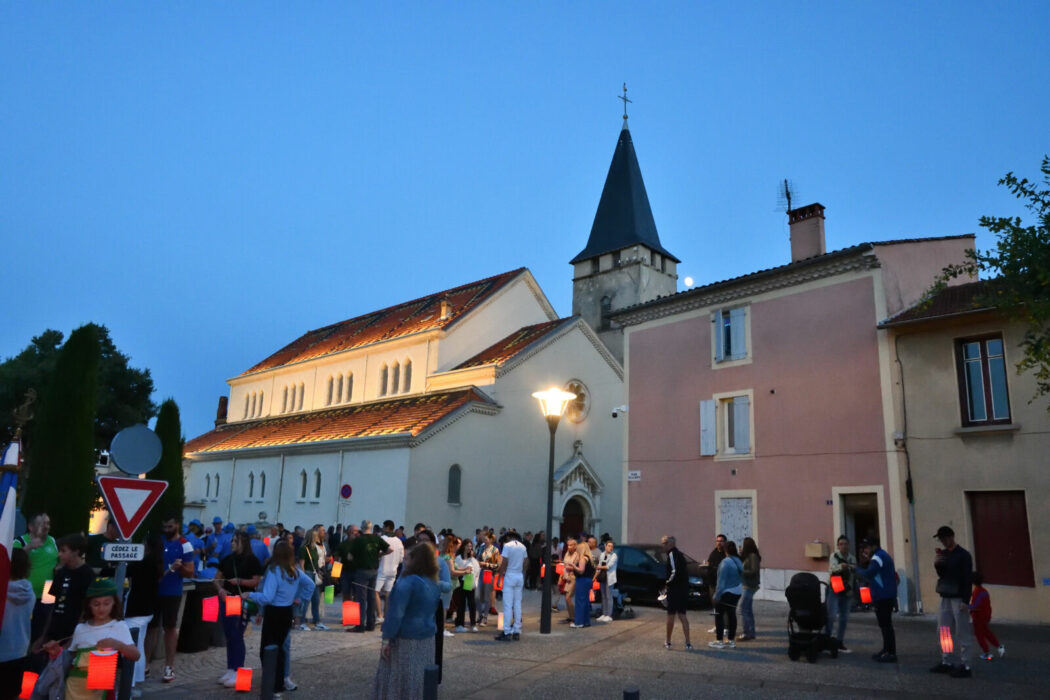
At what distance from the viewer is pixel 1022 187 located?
1115cm

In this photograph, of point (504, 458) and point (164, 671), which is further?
point (504, 458)

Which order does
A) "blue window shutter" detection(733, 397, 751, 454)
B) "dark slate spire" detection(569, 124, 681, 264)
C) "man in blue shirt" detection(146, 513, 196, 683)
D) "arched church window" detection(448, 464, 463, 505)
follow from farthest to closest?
"dark slate spire" detection(569, 124, 681, 264) < "arched church window" detection(448, 464, 463, 505) < "blue window shutter" detection(733, 397, 751, 454) < "man in blue shirt" detection(146, 513, 196, 683)

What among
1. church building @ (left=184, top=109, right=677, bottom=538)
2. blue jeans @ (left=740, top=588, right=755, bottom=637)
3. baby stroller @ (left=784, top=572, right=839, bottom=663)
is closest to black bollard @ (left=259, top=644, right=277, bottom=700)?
baby stroller @ (left=784, top=572, right=839, bottom=663)

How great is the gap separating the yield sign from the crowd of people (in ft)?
1.82

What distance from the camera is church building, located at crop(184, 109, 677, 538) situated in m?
27.8

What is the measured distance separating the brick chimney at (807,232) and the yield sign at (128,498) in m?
17.9

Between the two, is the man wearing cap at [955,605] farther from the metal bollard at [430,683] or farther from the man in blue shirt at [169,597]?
the man in blue shirt at [169,597]

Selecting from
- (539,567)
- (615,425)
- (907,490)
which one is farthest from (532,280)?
(907,490)

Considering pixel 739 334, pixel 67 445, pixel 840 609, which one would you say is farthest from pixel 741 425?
pixel 67 445

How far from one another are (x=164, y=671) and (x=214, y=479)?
31411 millimetres

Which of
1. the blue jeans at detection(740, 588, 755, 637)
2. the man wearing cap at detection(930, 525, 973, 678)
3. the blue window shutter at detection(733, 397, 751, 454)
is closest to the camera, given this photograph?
the man wearing cap at detection(930, 525, 973, 678)

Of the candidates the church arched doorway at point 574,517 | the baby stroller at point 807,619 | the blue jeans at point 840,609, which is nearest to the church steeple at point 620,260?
the church arched doorway at point 574,517

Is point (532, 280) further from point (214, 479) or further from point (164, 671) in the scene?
point (164, 671)

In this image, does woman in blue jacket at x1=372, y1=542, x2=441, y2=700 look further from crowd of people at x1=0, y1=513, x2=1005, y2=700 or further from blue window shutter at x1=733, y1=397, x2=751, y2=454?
blue window shutter at x1=733, y1=397, x2=751, y2=454
